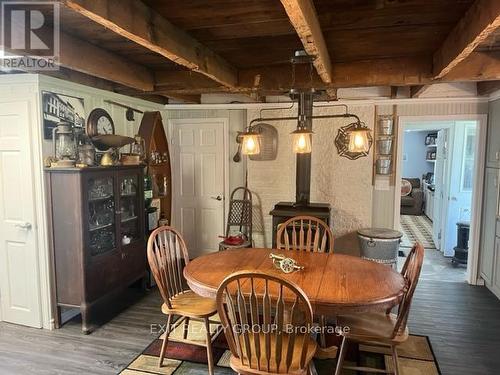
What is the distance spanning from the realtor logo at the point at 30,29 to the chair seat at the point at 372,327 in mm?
2404

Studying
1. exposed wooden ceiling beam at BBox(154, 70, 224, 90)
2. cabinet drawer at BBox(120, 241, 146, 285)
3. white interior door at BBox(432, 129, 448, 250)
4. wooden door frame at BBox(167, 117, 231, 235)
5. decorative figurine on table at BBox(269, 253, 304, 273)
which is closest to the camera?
decorative figurine on table at BBox(269, 253, 304, 273)

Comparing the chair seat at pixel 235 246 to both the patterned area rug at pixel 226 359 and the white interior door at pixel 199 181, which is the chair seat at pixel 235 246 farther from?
the patterned area rug at pixel 226 359

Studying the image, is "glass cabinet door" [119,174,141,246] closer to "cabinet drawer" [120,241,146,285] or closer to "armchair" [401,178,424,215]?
"cabinet drawer" [120,241,146,285]

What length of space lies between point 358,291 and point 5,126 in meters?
3.07

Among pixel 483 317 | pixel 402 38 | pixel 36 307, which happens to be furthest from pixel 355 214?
pixel 36 307

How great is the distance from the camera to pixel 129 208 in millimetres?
→ 3707

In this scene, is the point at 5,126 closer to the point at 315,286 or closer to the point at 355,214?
the point at 315,286

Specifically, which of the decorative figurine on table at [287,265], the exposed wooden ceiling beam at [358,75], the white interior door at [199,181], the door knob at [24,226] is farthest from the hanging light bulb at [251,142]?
the white interior door at [199,181]

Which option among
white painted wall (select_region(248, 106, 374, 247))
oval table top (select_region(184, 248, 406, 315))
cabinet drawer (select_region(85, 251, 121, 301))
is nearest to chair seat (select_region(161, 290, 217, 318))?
oval table top (select_region(184, 248, 406, 315))

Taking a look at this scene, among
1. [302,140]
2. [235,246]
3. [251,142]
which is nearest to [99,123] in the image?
[251,142]

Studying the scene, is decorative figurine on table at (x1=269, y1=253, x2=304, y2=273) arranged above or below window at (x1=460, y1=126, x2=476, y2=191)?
below

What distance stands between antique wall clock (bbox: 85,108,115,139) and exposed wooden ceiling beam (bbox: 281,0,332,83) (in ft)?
7.21

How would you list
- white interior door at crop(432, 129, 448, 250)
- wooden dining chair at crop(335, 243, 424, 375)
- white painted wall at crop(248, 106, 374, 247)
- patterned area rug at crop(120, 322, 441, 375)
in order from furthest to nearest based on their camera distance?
white interior door at crop(432, 129, 448, 250) → white painted wall at crop(248, 106, 374, 247) → patterned area rug at crop(120, 322, 441, 375) → wooden dining chair at crop(335, 243, 424, 375)

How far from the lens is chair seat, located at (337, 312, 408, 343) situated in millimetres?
2086
